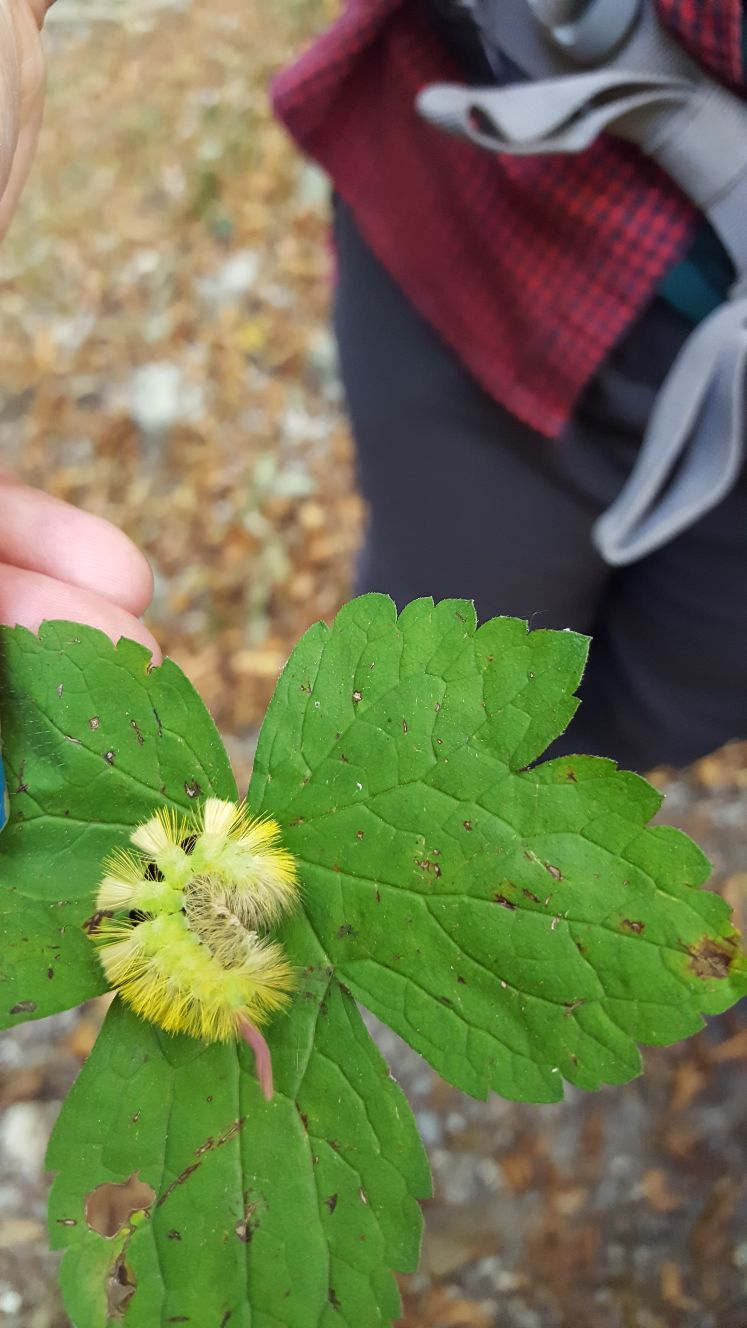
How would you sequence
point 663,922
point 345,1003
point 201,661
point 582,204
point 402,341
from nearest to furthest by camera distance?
point 663,922 < point 345,1003 < point 582,204 < point 402,341 < point 201,661

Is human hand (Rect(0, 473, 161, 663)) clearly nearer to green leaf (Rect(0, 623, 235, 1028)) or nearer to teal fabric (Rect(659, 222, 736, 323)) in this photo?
green leaf (Rect(0, 623, 235, 1028))

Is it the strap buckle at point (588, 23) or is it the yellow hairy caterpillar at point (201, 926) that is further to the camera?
the strap buckle at point (588, 23)

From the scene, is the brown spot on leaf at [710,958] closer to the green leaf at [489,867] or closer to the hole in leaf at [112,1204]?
the green leaf at [489,867]

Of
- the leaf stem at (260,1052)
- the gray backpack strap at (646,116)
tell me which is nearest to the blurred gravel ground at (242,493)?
the leaf stem at (260,1052)

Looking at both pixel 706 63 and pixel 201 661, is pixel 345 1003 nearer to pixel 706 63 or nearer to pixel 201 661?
pixel 706 63

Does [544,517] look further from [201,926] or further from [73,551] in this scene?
[201,926]

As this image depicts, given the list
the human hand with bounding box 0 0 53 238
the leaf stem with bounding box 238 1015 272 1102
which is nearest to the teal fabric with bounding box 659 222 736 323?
the human hand with bounding box 0 0 53 238

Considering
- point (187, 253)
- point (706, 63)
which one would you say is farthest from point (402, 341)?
point (187, 253)
